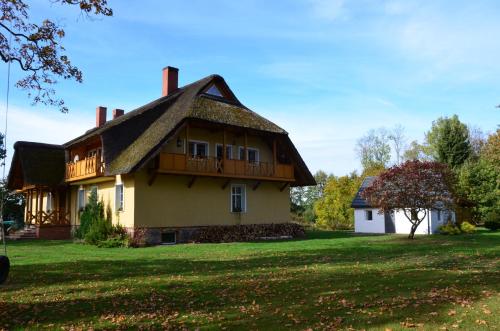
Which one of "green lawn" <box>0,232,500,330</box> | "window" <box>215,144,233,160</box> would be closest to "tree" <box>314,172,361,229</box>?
"window" <box>215,144,233,160</box>

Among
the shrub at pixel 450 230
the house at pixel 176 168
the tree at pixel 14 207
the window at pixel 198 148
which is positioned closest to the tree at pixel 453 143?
the shrub at pixel 450 230

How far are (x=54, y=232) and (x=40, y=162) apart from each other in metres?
4.36

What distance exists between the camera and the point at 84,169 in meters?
25.2

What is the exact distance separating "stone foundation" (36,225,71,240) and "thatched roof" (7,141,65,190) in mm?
2547

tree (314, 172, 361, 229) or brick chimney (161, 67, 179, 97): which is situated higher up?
brick chimney (161, 67, 179, 97)

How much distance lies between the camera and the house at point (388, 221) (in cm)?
3256

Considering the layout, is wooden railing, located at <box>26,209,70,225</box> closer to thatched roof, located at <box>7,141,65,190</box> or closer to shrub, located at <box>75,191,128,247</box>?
thatched roof, located at <box>7,141,65,190</box>

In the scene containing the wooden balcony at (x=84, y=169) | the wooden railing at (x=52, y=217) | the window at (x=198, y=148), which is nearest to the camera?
the wooden balcony at (x=84, y=169)

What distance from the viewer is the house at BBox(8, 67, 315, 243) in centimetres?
2281

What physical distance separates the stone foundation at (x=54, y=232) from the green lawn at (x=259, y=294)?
1391cm

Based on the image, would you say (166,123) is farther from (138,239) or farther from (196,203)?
(138,239)

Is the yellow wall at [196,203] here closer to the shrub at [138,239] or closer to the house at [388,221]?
the shrub at [138,239]

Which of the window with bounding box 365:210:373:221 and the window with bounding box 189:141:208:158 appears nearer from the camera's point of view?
the window with bounding box 189:141:208:158

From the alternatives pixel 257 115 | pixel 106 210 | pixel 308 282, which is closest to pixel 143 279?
pixel 308 282
